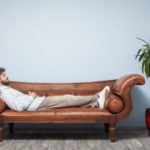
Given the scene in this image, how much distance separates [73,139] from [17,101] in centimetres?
86

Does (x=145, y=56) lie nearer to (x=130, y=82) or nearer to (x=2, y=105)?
(x=130, y=82)

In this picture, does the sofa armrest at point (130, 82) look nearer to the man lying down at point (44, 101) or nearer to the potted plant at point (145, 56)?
the man lying down at point (44, 101)

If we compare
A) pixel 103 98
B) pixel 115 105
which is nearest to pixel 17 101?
pixel 103 98

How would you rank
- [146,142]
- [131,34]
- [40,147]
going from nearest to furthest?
1. [40,147]
2. [146,142]
3. [131,34]

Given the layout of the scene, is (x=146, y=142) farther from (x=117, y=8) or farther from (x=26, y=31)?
(x=26, y=31)

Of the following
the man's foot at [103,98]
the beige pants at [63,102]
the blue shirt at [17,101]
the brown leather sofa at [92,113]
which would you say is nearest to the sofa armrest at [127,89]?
the brown leather sofa at [92,113]

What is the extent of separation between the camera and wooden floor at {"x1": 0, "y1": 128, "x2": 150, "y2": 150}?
233cm

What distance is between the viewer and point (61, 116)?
8.32 feet

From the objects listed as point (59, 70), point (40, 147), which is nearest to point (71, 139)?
point (40, 147)

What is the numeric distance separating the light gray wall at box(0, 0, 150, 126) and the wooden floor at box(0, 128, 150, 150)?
0.81 metres

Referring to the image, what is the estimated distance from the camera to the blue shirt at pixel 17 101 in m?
2.61

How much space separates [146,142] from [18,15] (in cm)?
266

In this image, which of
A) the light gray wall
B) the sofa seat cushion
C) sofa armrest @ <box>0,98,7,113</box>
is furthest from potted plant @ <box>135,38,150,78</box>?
sofa armrest @ <box>0,98,7,113</box>

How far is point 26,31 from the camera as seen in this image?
3359 mm
